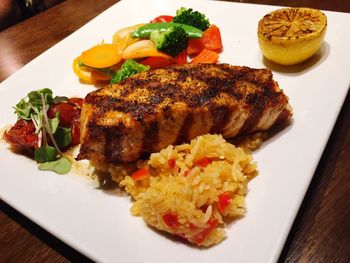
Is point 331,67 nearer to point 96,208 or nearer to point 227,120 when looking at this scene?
point 227,120

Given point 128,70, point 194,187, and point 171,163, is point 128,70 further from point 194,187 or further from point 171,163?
point 194,187

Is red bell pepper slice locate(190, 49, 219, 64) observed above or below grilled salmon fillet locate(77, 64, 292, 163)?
below

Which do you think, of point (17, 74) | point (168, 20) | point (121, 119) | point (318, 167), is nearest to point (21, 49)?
point (17, 74)

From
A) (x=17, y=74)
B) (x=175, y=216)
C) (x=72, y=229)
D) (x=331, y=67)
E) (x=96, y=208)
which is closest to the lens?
(x=175, y=216)

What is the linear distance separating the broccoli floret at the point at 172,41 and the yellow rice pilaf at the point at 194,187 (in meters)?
1.47

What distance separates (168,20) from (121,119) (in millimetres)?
2209

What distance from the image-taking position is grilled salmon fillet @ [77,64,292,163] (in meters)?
2.49

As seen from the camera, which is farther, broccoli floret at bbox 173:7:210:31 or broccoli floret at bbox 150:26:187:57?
broccoli floret at bbox 173:7:210:31

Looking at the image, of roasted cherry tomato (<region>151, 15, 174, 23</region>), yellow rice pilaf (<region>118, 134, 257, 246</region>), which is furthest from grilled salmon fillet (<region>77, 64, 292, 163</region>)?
roasted cherry tomato (<region>151, 15, 174, 23</region>)

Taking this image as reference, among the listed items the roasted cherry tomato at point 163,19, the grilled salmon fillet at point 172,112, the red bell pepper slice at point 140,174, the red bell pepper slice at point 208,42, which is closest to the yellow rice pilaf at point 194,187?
the red bell pepper slice at point 140,174

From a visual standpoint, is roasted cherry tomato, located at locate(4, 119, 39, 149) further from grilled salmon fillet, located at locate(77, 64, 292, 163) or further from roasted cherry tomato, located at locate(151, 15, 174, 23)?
roasted cherry tomato, located at locate(151, 15, 174, 23)

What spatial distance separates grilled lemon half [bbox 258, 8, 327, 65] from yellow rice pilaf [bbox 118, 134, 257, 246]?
109 centimetres

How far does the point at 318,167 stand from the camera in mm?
2475

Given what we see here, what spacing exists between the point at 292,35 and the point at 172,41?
1150 millimetres
